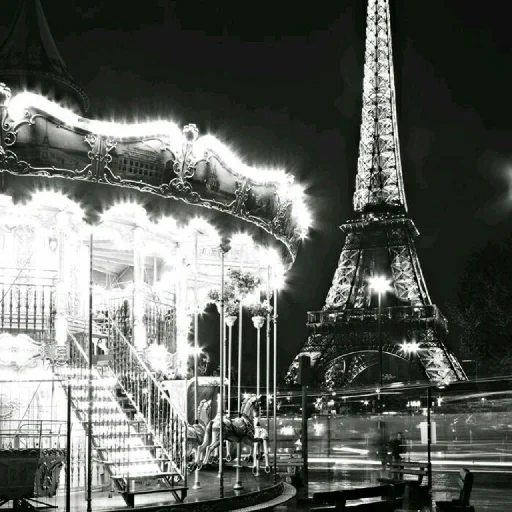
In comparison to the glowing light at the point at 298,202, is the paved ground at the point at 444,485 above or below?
below

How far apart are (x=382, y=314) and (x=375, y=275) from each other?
3578mm

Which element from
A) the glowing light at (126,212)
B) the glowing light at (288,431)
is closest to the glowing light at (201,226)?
the glowing light at (126,212)

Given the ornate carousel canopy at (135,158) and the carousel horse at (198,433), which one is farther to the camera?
the carousel horse at (198,433)

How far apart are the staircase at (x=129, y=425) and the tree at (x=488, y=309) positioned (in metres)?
25.0

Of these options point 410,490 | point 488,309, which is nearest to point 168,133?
point 410,490

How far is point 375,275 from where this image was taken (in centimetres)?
5828

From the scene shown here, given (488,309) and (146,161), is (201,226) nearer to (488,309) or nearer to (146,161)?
(146,161)

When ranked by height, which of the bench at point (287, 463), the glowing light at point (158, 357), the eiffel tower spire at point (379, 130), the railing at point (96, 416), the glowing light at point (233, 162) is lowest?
the bench at point (287, 463)

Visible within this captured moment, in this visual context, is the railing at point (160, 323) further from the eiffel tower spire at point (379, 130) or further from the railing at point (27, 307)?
Answer: the eiffel tower spire at point (379, 130)

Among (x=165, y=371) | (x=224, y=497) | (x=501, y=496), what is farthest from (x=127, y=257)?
(x=501, y=496)

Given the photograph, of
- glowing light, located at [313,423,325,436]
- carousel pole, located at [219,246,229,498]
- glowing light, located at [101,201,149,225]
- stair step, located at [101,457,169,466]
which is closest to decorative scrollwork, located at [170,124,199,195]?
glowing light, located at [101,201,149,225]

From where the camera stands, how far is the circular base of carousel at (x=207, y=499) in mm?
10141

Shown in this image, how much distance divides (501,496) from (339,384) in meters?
38.7

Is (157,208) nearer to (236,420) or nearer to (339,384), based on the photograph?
(236,420)
